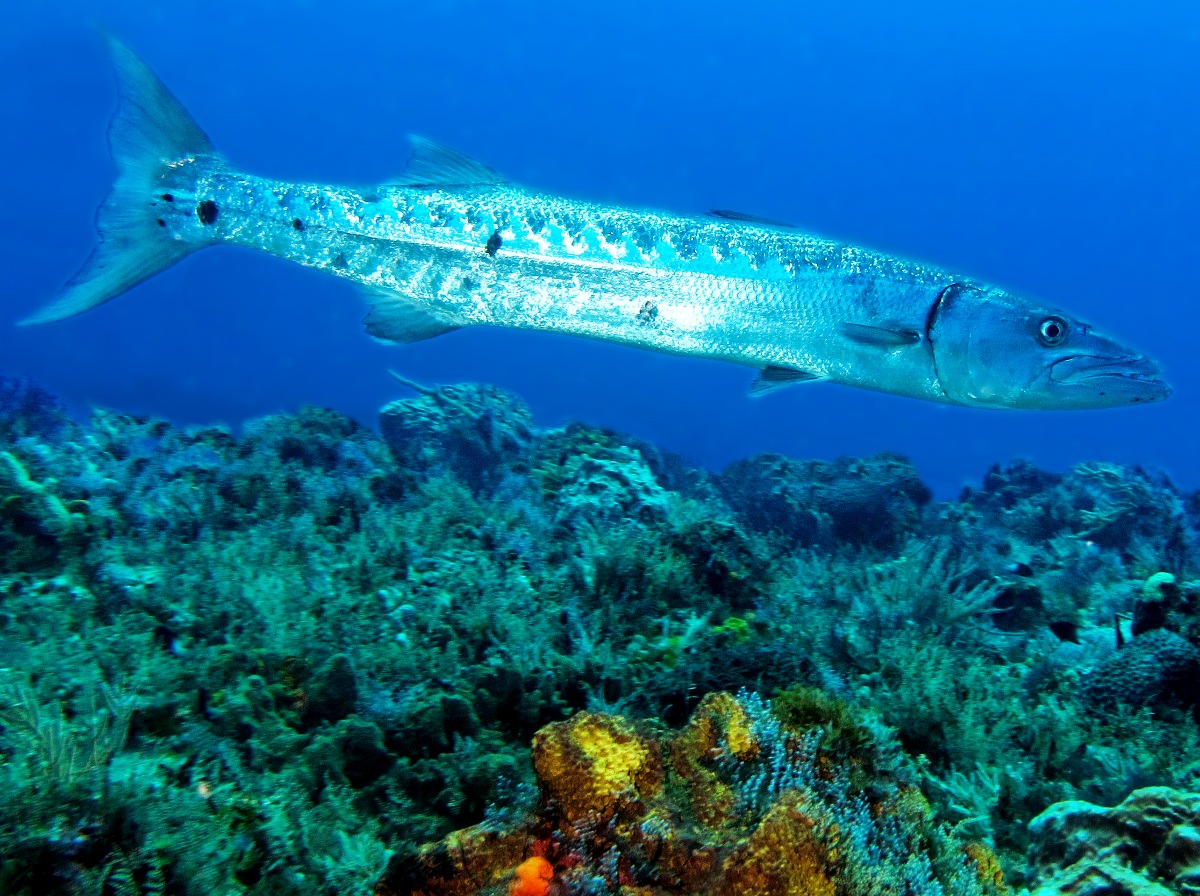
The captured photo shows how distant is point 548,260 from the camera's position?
5.15 metres

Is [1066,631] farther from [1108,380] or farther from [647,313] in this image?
[647,313]

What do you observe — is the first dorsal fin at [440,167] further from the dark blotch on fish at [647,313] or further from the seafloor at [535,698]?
the seafloor at [535,698]

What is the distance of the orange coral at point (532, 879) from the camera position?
2.06 meters

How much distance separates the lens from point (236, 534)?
5.57 metres

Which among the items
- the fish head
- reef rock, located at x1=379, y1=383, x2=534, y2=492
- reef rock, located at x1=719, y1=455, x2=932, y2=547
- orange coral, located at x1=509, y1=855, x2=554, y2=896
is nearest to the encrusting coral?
orange coral, located at x1=509, y1=855, x2=554, y2=896

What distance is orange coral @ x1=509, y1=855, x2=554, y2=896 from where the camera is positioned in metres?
2.06

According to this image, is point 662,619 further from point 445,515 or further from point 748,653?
point 445,515

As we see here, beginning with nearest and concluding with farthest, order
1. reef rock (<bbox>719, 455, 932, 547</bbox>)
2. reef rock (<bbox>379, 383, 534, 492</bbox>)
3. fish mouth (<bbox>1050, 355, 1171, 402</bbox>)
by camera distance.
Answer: fish mouth (<bbox>1050, 355, 1171, 402</bbox>) < reef rock (<bbox>379, 383, 534, 492</bbox>) < reef rock (<bbox>719, 455, 932, 547</bbox>)

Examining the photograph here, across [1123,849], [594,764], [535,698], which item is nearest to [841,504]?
[535,698]

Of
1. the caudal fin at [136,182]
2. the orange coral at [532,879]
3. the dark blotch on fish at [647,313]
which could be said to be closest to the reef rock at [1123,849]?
the orange coral at [532,879]

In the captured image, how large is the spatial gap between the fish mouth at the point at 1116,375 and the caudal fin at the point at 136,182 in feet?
19.5

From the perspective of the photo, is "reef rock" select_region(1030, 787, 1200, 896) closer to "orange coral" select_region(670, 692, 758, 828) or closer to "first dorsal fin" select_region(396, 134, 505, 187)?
"orange coral" select_region(670, 692, 758, 828)

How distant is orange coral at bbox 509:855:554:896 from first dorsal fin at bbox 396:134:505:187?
4525mm

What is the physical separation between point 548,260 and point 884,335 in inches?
92.5
